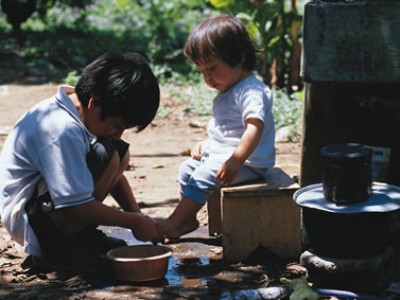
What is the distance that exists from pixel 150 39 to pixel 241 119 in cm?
758

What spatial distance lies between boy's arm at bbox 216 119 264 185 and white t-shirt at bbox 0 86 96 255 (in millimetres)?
617

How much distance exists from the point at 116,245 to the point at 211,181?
544 mm

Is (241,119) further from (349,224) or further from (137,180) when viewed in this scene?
(137,180)

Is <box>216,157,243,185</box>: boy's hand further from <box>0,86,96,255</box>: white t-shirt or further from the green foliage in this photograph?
the green foliage

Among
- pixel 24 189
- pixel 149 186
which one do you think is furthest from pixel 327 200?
pixel 149 186

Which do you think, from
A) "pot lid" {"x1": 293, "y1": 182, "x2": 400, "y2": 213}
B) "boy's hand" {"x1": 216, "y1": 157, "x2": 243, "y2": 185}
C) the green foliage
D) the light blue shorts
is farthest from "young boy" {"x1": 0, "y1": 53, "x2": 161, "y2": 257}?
the green foliage

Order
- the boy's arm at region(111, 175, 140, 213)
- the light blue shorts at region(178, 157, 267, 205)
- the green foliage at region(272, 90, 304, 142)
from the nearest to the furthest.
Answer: the light blue shorts at region(178, 157, 267, 205), the boy's arm at region(111, 175, 140, 213), the green foliage at region(272, 90, 304, 142)

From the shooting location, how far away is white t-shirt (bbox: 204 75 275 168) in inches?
147

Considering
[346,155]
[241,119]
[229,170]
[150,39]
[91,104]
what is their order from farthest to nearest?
[150,39] < [241,119] < [229,170] < [91,104] < [346,155]

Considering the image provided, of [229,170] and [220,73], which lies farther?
[220,73]

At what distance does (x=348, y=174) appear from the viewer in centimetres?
308

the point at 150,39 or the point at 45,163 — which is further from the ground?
the point at 45,163

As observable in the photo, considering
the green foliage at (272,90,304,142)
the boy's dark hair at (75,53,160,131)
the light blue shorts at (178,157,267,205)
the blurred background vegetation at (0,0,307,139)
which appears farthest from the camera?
the blurred background vegetation at (0,0,307,139)

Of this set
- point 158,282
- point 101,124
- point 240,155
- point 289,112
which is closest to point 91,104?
point 101,124
